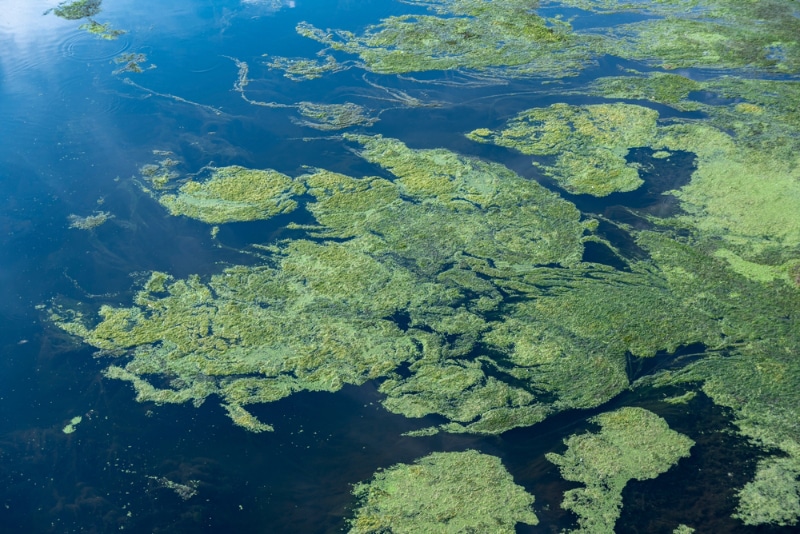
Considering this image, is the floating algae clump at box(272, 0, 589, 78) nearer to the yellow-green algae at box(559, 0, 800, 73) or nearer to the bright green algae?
the yellow-green algae at box(559, 0, 800, 73)

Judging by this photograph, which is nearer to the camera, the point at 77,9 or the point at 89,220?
the point at 89,220

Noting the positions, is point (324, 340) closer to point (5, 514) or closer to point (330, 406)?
point (330, 406)

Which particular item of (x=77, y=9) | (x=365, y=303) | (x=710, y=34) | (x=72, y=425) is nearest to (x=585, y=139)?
(x=365, y=303)

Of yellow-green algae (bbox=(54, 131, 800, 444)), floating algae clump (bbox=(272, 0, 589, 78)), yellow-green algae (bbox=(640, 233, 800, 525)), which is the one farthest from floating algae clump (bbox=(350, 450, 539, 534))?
floating algae clump (bbox=(272, 0, 589, 78))

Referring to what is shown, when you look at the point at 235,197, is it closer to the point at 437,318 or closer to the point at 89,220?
the point at 89,220

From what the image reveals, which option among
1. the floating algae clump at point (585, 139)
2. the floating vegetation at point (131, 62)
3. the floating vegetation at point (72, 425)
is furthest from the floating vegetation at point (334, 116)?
the floating vegetation at point (72, 425)
